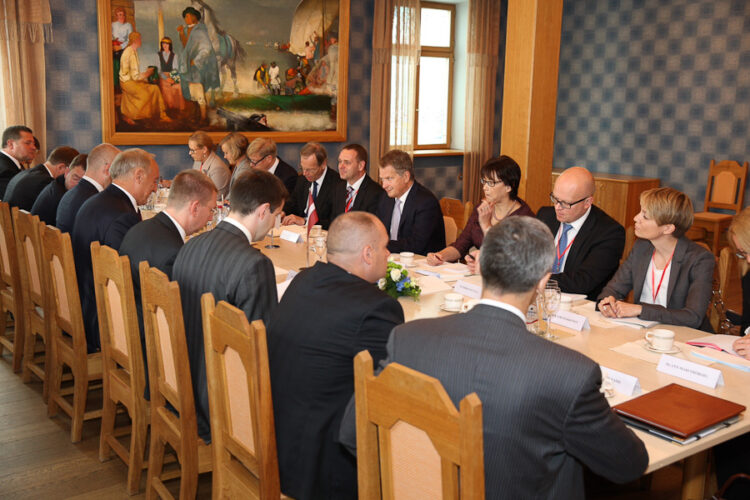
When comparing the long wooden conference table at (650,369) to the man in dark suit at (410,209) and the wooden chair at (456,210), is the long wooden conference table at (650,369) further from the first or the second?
the wooden chair at (456,210)

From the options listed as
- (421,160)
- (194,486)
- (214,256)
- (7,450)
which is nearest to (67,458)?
(7,450)

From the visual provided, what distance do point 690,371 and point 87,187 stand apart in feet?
13.1

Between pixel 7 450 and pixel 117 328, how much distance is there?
1125mm

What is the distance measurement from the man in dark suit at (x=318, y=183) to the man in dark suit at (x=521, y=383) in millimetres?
4545

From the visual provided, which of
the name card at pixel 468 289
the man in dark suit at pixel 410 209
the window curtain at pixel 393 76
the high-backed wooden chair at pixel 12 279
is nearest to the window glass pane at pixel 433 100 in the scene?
the window curtain at pixel 393 76

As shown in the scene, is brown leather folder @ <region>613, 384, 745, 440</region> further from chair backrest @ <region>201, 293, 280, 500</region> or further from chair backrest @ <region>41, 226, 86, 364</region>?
chair backrest @ <region>41, 226, 86, 364</region>

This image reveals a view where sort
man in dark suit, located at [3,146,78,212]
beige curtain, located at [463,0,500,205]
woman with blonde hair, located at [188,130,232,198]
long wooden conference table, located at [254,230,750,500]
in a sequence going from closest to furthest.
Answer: long wooden conference table, located at [254,230,750,500] → man in dark suit, located at [3,146,78,212] → woman with blonde hair, located at [188,130,232,198] → beige curtain, located at [463,0,500,205]

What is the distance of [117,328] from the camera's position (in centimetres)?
336

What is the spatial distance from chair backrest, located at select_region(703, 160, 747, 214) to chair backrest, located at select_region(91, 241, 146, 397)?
742 centimetres

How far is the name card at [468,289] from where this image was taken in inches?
145

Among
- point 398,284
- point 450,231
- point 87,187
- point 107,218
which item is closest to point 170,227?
point 107,218

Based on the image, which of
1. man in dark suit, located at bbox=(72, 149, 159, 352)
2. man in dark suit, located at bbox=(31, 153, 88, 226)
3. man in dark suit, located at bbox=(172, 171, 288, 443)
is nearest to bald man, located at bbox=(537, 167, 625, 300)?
man in dark suit, located at bbox=(172, 171, 288, 443)

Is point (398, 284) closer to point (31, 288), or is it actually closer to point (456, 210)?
point (31, 288)

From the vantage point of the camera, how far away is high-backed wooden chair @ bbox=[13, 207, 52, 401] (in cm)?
417
